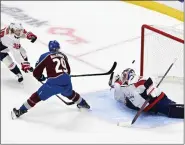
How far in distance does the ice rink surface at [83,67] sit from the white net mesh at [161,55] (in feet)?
0.37

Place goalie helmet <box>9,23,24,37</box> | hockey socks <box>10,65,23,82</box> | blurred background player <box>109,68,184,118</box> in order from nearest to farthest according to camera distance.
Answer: blurred background player <box>109,68,184,118</box>
goalie helmet <box>9,23,24,37</box>
hockey socks <box>10,65,23,82</box>

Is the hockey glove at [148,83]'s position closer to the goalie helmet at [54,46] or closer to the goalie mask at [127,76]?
the goalie mask at [127,76]

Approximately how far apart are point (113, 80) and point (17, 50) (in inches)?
31.3

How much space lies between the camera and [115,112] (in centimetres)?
331

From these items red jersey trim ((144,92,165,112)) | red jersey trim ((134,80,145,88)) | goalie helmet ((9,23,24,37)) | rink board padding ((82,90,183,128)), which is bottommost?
rink board padding ((82,90,183,128))

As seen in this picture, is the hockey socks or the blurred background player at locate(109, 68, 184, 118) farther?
the hockey socks

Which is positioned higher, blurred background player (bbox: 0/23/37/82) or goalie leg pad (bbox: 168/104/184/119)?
blurred background player (bbox: 0/23/37/82)

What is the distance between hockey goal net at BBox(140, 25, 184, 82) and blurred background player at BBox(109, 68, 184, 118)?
0.45 meters

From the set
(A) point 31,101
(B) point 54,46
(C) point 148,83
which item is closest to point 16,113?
(A) point 31,101

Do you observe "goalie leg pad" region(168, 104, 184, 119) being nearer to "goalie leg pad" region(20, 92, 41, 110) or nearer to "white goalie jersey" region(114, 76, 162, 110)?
"white goalie jersey" region(114, 76, 162, 110)

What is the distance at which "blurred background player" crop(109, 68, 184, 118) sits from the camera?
3156 mm

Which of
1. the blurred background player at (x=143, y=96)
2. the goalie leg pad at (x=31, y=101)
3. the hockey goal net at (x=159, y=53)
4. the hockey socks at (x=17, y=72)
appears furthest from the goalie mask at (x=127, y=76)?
the hockey socks at (x=17, y=72)

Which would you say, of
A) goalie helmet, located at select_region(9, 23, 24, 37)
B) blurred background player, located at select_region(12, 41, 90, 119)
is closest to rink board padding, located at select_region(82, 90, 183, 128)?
blurred background player, located at select_region(12, 41, 90, 119)

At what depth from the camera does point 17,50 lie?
3.80 metres
